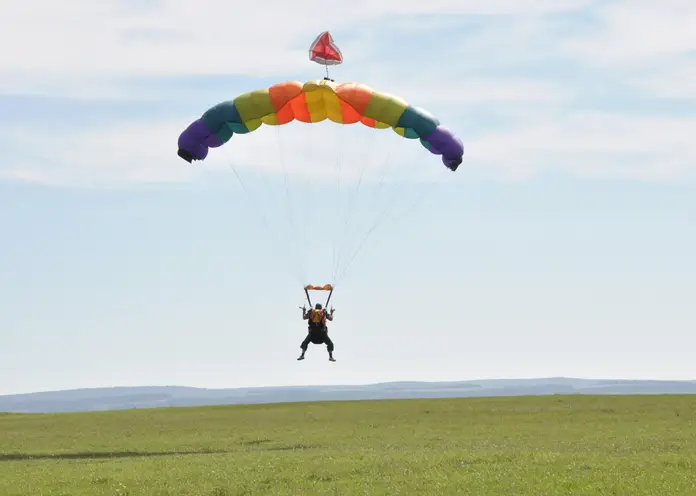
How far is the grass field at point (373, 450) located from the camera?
2931 cm

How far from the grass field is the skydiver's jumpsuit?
381 centimetres

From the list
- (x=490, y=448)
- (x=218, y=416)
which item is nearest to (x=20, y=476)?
(x=490, y=448)

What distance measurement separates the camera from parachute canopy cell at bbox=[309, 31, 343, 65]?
1513 inches

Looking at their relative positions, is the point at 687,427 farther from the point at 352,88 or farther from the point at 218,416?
the point at 218,416

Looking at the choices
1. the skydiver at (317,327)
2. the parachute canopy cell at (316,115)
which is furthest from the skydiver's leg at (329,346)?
the parachute canopy cell at (316,115)

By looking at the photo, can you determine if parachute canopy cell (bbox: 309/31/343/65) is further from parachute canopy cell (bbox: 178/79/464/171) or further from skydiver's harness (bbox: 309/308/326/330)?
skydiver's harness (bbox: 309/308/326/330)

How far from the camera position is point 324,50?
38438mm

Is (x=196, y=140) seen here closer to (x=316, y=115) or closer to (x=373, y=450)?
(x=316, y=115)

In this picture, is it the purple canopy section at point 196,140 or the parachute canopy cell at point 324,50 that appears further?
the purple canopy section at point 196,140

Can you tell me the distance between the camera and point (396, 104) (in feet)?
129

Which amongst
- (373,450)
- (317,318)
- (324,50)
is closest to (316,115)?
(324,50)

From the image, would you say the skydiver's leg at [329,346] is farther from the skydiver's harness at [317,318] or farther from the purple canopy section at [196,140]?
the purple canopy section at [196,140]

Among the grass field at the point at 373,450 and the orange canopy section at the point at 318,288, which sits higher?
the orange canopy section at the point at 318,288

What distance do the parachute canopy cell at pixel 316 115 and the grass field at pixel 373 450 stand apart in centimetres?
1133
